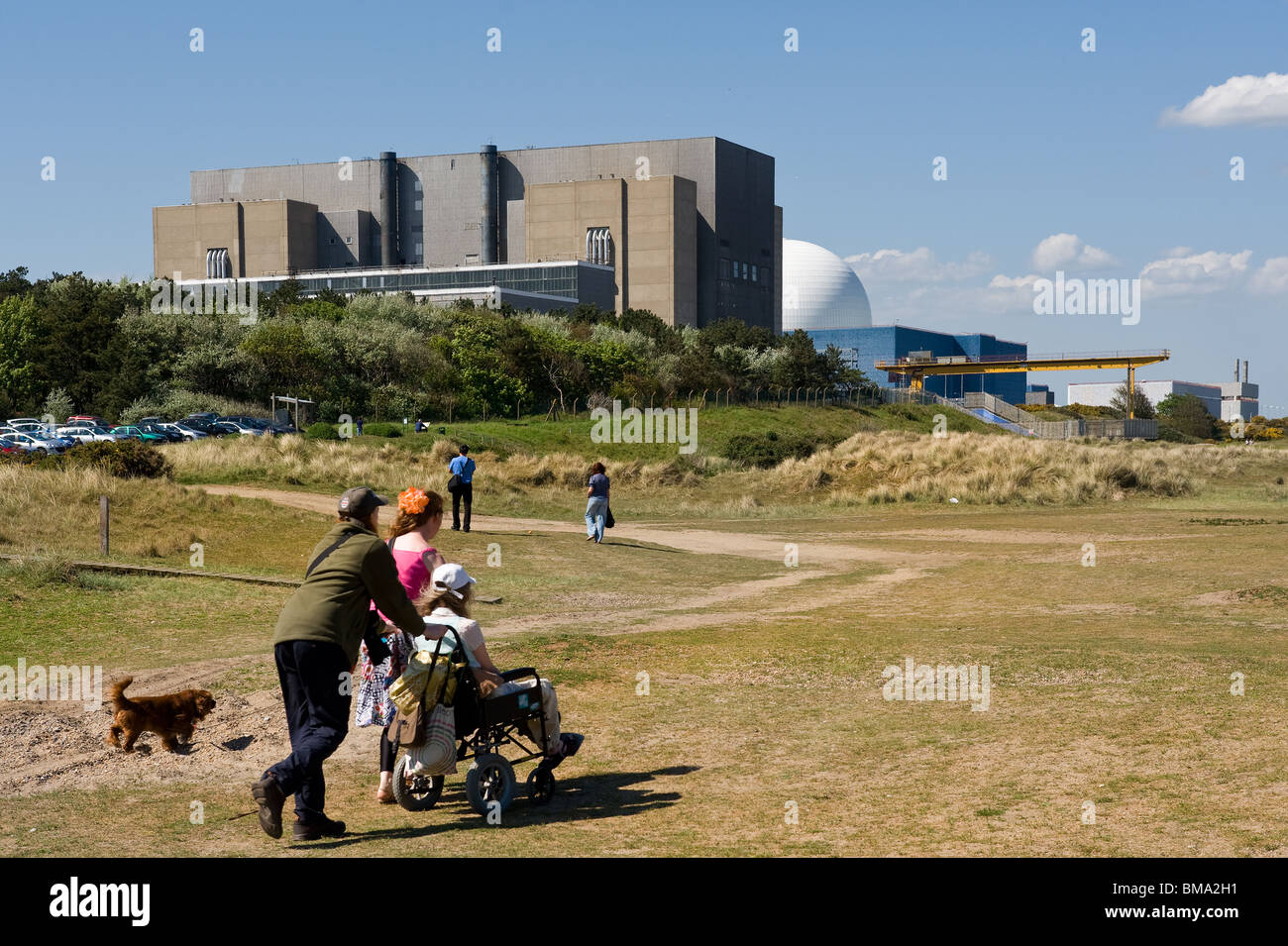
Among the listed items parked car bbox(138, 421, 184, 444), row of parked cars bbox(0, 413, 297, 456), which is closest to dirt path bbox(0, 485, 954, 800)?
row of parked cars bbox(0, 413, 297, 456)

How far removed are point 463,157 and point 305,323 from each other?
223ft

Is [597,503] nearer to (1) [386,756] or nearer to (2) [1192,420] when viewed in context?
(1) [386,756]

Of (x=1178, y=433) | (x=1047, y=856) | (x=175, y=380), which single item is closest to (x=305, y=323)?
(x=175, y=380)

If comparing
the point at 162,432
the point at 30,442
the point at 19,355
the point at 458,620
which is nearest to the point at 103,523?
the point at 458,620

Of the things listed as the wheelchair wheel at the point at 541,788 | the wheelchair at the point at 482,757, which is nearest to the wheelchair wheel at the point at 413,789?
the wheelchair at the point at 482,757

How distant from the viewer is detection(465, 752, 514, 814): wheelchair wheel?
26.7 feet

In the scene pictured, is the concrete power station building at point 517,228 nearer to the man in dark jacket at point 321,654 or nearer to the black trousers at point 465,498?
the black trousers at point 465,498

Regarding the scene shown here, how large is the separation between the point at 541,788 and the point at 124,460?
2864 cm

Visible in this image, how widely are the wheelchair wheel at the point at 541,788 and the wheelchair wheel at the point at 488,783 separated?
0.34 metres

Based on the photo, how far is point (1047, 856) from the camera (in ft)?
22.2

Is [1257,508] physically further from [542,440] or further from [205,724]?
[205,724]

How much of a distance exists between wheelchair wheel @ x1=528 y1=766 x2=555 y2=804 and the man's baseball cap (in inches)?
88.9

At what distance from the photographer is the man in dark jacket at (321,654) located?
7.24 meters

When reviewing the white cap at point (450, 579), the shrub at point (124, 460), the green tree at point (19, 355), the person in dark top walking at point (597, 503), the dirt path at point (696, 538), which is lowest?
the dirt path at point (696, 538)
